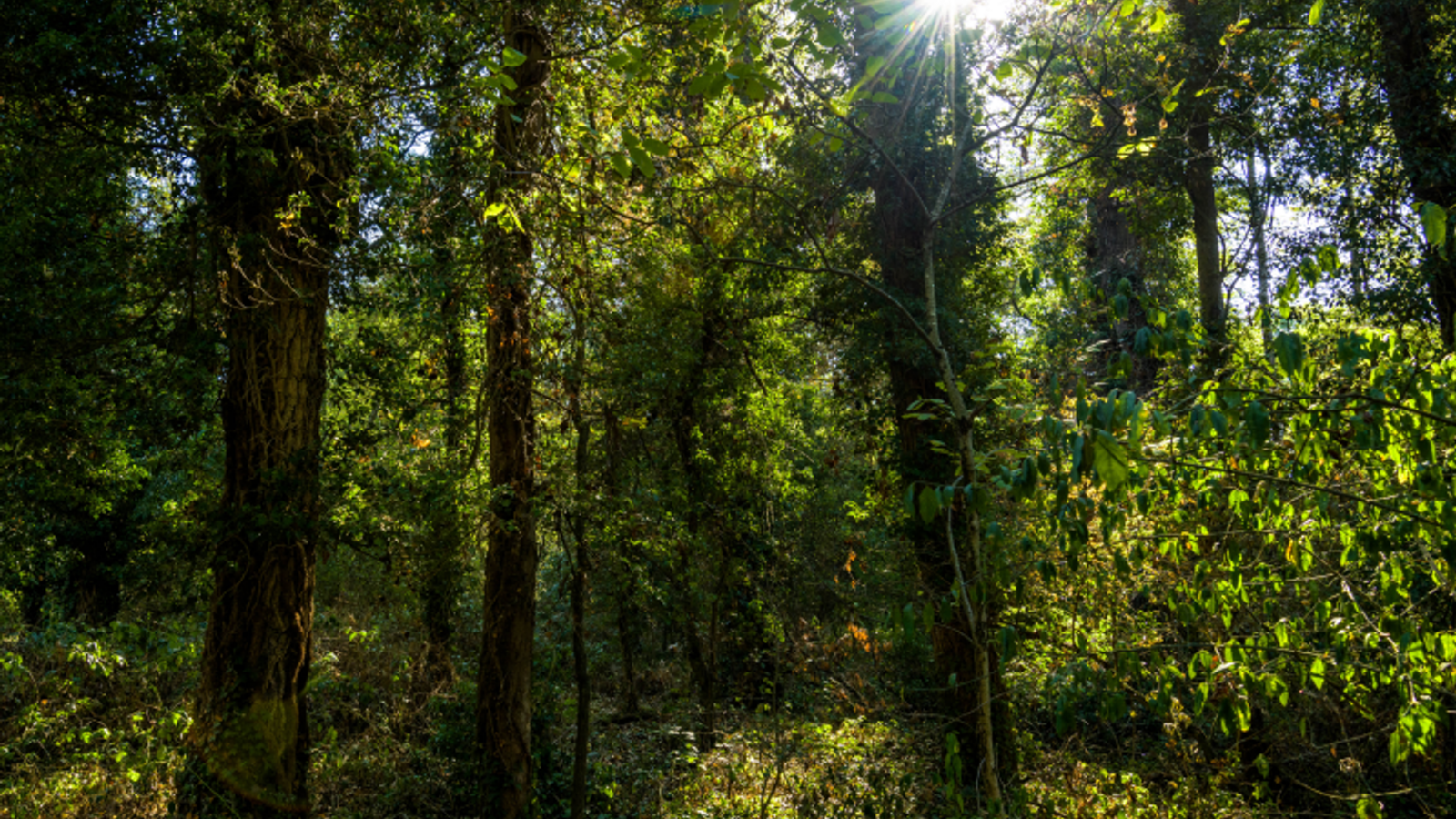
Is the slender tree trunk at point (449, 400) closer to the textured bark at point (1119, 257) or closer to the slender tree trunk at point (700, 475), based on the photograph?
the slender tree trunk at point (700, 475)

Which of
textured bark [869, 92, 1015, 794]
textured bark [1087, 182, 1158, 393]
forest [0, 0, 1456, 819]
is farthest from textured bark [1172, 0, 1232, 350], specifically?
textured bark [869, 92, 1015, 794]

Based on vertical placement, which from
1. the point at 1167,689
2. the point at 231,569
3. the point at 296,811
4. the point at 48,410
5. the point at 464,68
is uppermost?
the point at 464,68

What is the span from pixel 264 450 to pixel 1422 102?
11.6 meters

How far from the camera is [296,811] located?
5.17 meters

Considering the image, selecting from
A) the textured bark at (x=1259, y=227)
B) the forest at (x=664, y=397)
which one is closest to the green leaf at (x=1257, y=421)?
the forest at (x=664, y=397)

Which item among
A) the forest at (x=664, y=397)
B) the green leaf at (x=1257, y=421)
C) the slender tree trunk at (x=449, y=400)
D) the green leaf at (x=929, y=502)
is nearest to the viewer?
the green leaf at (x=1257, y=421)

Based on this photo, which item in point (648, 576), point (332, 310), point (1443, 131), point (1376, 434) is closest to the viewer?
point (1376, 434)

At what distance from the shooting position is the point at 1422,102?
8.43 meters

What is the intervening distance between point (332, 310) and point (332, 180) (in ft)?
6.55

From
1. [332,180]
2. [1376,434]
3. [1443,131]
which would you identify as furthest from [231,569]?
[1443,131]

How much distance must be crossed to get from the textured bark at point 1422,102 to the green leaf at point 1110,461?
8974 mm

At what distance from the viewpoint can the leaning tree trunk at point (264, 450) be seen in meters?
5.00

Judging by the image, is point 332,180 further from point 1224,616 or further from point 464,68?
point 1224,616

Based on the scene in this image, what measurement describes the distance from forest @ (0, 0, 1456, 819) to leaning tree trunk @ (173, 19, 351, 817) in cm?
3
